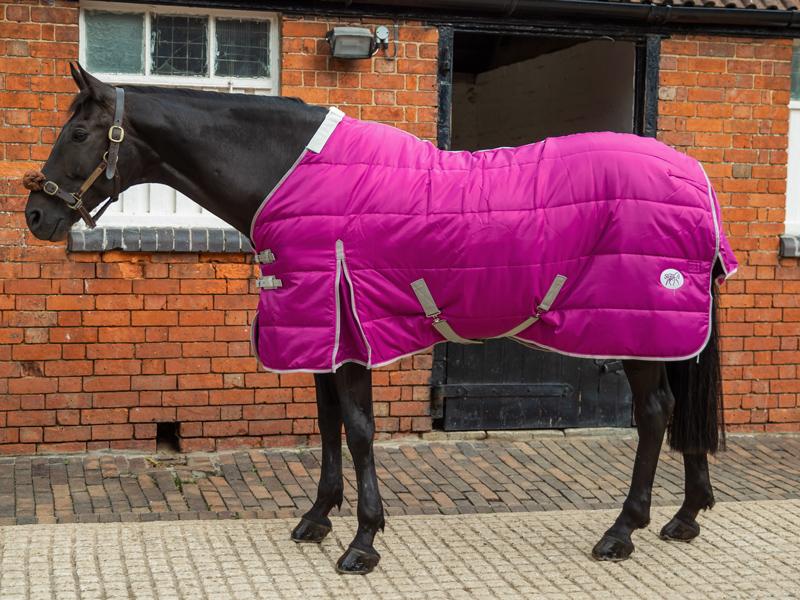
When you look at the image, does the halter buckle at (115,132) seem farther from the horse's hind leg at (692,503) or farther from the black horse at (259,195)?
the horse's hind leg at (692,503)

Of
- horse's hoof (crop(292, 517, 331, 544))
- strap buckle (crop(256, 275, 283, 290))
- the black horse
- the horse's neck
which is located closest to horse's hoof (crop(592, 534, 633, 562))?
the black horse

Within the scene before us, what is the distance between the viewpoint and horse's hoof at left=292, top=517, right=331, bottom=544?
549 centimetres

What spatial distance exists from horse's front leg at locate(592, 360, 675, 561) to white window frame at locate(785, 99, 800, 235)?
3.39 meters

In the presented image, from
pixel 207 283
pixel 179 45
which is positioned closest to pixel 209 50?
pixel 179 45

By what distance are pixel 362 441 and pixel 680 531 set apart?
5.58 feet

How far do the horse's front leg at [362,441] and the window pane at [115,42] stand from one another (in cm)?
306

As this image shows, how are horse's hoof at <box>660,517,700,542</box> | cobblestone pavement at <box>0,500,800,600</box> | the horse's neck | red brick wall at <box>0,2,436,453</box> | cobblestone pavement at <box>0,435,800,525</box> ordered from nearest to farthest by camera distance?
cobblestone pavement at <box>0,500,800,600</box> → the horse's neck → horse's hoof at <box>660,517,700,542</box> → cobblestone pavement at <box>0,435,800,525</box> → red brick wall at <box>0,2,436,453</box>

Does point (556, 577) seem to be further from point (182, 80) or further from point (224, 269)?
point (182, 80)

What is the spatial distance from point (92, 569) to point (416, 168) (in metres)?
2.31

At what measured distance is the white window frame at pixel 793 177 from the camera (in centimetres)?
829

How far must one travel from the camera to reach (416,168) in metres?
5.23

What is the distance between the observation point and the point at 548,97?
10.1 m

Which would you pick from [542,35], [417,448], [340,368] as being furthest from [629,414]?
[340,368]

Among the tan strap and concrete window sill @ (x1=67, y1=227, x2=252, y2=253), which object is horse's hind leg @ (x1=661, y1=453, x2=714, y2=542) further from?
concrete window sill @ (x1=67, y1=227, x2=252, y2=253)
